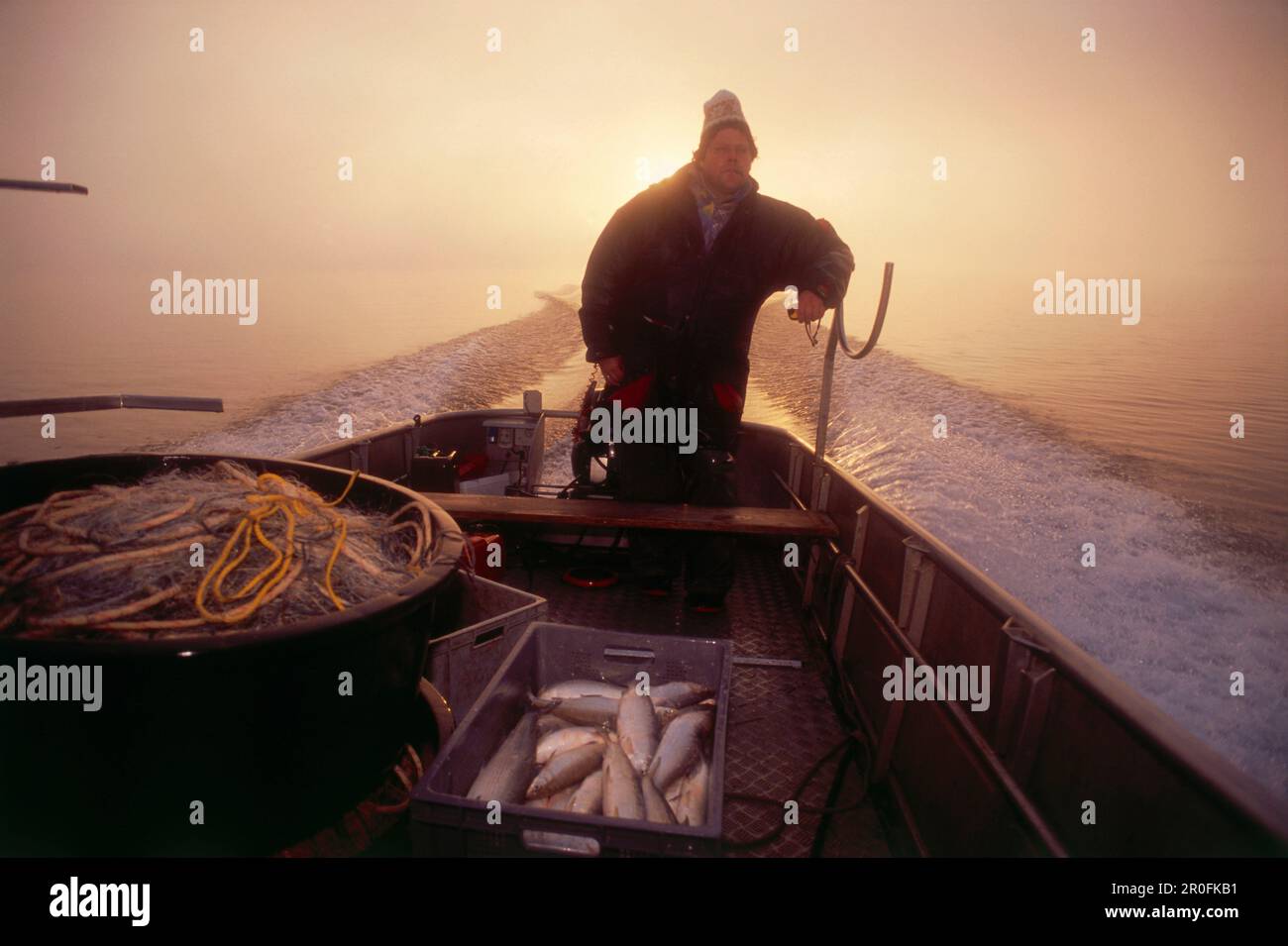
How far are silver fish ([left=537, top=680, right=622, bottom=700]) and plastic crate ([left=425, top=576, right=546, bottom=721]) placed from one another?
224 millimetres

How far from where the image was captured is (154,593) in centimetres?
118

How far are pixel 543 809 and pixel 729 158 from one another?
3.00 m

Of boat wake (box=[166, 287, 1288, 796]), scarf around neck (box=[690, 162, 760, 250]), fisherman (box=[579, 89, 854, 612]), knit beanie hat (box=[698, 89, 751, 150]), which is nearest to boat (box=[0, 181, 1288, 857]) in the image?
fisherman (box=[579, 89, 854, 612])

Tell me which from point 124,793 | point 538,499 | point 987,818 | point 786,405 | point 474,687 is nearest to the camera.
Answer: point 124,793

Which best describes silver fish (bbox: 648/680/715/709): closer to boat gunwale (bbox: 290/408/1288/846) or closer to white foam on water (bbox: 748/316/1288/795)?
boat gunwale (bbox: 290/408/1288/846)

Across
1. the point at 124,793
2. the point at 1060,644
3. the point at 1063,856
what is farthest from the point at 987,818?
the point at 124,793

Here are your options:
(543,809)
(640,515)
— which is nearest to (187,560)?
(543,809)

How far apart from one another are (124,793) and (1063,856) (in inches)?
70.3

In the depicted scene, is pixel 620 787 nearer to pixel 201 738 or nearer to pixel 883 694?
pixel 201 738

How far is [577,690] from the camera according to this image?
2244 mm

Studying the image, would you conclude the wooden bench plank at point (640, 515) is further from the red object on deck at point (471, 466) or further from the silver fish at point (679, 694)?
the red object on deck at point (471, 466)

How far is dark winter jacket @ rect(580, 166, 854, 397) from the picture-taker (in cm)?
334
